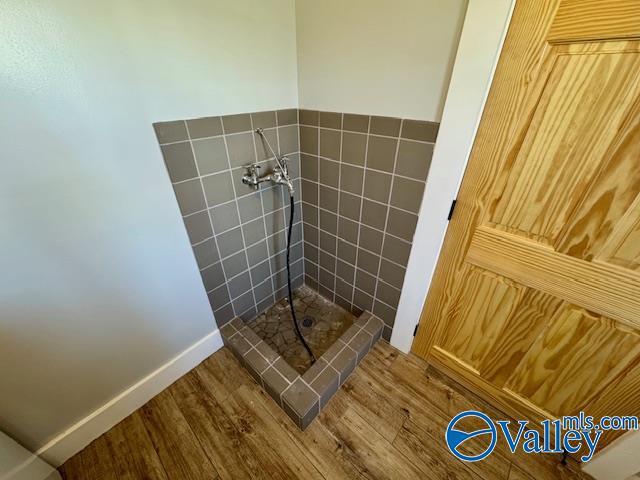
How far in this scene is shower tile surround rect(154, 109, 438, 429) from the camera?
3.37 ft

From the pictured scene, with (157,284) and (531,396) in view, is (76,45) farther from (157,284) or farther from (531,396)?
(531,396)

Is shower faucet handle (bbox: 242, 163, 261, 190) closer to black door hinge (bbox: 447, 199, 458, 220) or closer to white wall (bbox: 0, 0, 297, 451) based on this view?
white wall (bbox: 0, 0, 297, 451)

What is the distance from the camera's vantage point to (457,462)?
3.44 ft

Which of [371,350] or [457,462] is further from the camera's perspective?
[371,350]

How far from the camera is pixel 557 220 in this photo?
787 millimetres

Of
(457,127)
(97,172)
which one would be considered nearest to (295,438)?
(97,172)

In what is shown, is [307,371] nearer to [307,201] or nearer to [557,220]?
[307,201]

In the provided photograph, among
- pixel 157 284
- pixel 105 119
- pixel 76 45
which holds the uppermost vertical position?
pixel 76 45

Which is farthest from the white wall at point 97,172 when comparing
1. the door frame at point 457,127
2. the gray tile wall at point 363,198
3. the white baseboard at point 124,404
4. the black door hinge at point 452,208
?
the black door hinge at point 452,208

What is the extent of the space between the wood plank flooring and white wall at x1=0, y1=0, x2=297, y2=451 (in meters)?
0.24

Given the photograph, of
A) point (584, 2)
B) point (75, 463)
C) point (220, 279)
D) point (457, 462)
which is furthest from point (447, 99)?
point (75, 463)

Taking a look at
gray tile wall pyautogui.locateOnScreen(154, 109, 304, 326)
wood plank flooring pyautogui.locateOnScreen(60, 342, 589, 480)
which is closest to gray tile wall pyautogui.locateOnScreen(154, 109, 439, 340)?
gray tile wall pyautogui.locateOnScreen(154, 109, 304, 326)

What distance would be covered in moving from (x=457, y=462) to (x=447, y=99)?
1.42 metres

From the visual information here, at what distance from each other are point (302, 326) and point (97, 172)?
4.16 ft
